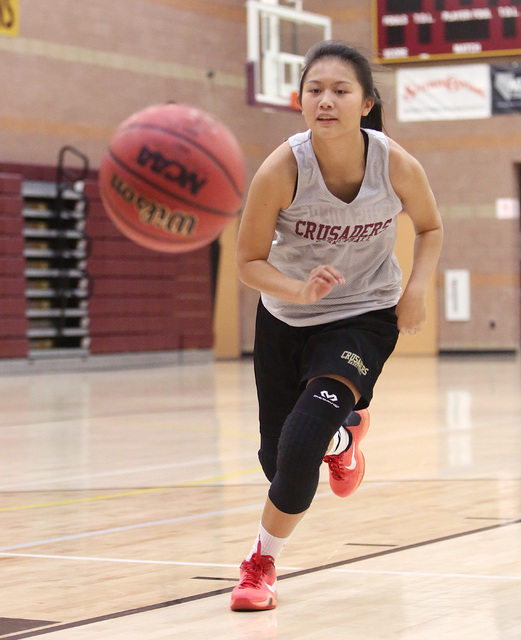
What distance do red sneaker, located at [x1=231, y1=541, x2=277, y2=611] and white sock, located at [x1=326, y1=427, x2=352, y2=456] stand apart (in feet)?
1.49

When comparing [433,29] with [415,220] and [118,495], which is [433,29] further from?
[415,220]

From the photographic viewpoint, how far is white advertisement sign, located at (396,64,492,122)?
12.0m

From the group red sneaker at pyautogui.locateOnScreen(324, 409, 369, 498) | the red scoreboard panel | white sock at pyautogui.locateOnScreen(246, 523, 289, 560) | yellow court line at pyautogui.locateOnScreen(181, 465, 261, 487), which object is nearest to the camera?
white sock at pyautogui.locateOnScreen(246, 523, 289, 560)

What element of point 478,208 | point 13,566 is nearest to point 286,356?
point 13,566

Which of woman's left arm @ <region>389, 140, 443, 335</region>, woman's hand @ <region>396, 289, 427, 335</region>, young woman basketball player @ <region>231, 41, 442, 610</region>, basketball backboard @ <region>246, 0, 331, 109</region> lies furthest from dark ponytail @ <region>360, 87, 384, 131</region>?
basketball backboard @ <region>246, 0, 331, 109</region>

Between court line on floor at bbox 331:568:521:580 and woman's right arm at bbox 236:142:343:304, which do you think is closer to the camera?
woman's right arm at bbox 236:142:343:304

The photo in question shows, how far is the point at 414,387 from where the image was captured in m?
9.77

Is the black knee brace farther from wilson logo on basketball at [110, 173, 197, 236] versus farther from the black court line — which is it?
wilson logo on basketball at [110, 173, 197, 236]

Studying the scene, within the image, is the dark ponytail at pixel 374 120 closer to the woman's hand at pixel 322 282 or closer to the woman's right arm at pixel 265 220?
the woman's right arm at pixel 265 220

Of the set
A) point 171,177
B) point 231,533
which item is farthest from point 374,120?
point 171,177

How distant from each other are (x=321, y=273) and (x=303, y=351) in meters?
0.32

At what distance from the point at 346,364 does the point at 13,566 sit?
108 centimetres

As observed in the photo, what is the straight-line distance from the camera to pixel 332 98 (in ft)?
8.23

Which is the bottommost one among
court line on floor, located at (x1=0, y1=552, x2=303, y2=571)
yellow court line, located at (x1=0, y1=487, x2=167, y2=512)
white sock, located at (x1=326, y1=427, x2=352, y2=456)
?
yellow court line, located at (x1=0, y1=487, x2=167, y2=512)
